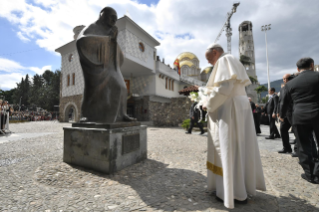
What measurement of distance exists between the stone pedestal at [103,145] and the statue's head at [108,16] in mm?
2197

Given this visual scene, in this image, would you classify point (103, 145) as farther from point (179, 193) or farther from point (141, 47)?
point (141, 47)

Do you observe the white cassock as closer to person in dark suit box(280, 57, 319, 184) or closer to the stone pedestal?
person in dark suit box(280, 57, 319, 184)

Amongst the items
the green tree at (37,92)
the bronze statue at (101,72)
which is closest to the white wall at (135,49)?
the bronze statue at (101,72)

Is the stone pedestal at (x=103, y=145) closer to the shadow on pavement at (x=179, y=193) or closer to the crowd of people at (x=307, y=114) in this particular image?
the shadow on pavement at (x=179, y=193)

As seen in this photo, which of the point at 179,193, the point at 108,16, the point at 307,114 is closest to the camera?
the point at 179,193

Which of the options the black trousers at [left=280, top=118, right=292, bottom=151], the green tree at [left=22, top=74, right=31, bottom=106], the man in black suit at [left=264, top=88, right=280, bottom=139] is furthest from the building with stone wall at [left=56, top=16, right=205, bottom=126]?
the green tree at [left=22, top=74, right=31, bottom=106]

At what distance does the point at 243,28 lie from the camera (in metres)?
50.1

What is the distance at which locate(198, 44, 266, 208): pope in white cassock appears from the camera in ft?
5.95

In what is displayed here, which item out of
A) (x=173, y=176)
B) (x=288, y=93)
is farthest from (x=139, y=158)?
(x=288, y=93)

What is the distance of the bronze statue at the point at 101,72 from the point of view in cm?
330

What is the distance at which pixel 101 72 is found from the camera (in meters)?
3.38

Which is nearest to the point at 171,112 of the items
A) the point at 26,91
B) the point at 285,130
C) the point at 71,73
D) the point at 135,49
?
the point at 135,49

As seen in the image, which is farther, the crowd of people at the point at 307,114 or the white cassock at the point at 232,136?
the crowd of people at the point at 307,114

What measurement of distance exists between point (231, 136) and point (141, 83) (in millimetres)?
17580
